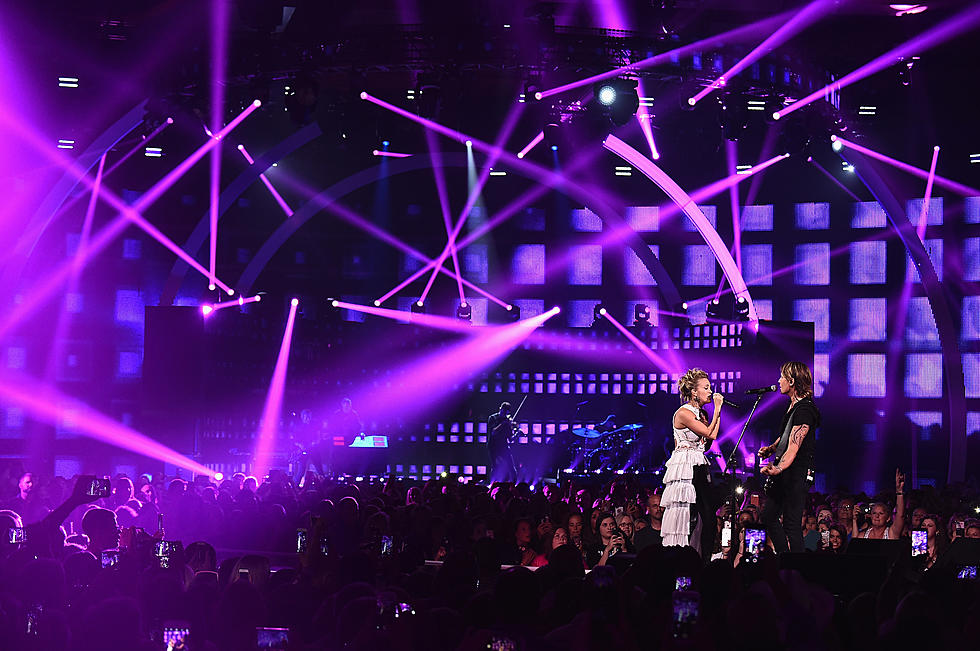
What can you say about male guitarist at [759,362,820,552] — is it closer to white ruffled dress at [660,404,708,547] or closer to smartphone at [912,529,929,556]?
white ruffled dress at [660,404,708,547]

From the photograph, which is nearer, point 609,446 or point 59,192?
point 59,192

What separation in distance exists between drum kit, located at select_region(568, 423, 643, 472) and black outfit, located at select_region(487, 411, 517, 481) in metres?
1.54

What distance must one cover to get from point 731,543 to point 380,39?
11456 mm

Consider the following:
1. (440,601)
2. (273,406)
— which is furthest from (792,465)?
(273,406)

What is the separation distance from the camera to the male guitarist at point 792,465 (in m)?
9.30

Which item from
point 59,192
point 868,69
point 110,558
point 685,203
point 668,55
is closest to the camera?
point 110,558

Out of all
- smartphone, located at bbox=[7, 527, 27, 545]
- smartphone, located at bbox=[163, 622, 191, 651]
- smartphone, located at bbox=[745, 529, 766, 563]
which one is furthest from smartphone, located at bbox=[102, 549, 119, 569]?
smartphone, located at bbox=[745, 529, 766, 563]

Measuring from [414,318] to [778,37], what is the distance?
1332cm

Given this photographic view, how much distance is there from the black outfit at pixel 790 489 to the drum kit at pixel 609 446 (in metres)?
14.9

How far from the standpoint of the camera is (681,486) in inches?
379

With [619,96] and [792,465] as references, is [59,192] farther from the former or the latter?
[792,465]

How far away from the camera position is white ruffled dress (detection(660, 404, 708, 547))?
9617mm

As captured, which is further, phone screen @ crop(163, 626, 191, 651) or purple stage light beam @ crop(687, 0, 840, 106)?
purple stage light beam @ crop(687, 0, 840, 106)

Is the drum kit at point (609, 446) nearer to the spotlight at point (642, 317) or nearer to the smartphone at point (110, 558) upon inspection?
the spotlight at point (642, 317)
